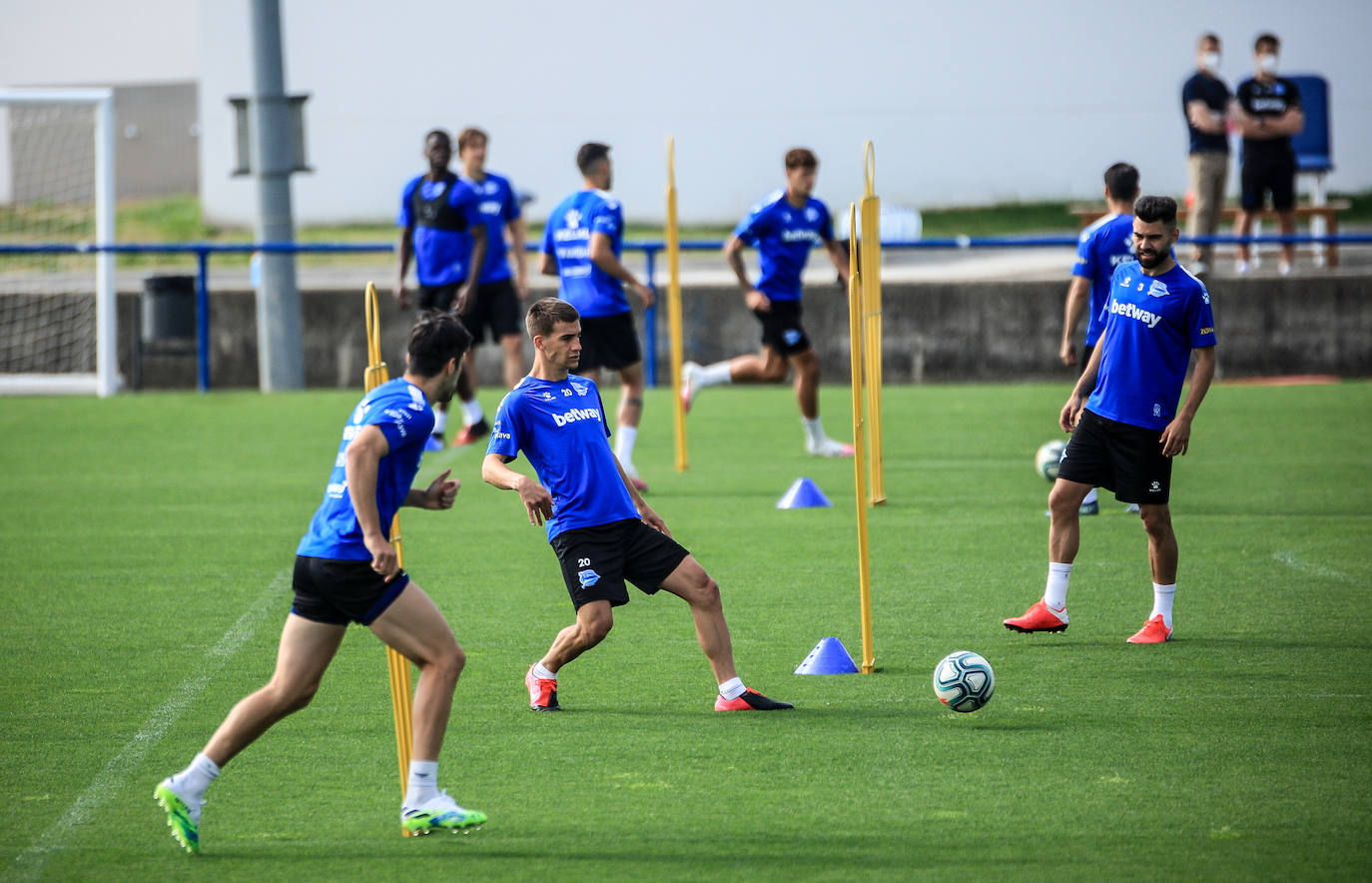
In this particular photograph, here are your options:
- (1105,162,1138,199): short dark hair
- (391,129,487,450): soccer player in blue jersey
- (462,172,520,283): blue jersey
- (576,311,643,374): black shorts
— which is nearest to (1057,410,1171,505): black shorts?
(1105,162,1138,199): short dark hair

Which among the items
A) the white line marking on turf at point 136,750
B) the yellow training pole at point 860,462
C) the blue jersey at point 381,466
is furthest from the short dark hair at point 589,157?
the blue jersey at point 381,466

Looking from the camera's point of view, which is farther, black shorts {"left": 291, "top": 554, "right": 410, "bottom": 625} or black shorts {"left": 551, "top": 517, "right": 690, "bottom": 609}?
black shorts {"left": 551, "top": 517, "right": 690, "bottom": 609}

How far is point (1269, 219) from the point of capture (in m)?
27.5

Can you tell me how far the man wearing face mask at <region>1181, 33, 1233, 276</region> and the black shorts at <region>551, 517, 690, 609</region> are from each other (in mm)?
11241

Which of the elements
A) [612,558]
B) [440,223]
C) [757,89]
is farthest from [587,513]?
[757,89]

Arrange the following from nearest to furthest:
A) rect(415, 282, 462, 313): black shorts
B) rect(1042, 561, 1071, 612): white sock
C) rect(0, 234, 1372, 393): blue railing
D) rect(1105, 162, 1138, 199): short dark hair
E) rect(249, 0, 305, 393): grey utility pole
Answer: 1. rect(1042, 561, 1071, 612): white sock
2. rect(1105, 162, 1138, 199): short dark hair
3. rect(415, 282, 462, 313): black shorts
4. rect(0, 234, 1372, 393): blue railing
5. rect(249, 0, 305, 393): grey utility pole

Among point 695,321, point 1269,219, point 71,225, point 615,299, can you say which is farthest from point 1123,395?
point 1269,219

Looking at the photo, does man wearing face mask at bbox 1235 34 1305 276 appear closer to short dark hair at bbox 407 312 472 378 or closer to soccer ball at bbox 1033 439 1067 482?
soccer ball at bbox 1033 439 1067 482

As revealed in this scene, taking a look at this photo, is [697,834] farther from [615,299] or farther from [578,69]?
[578,69]

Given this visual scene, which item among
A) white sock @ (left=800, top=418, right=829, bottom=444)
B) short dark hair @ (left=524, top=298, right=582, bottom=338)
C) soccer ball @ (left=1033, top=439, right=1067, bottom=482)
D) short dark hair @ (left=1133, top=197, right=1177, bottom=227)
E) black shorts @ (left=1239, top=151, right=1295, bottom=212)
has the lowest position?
soccer ball @ (left=1033, top=439, right=1067, bottom=482)

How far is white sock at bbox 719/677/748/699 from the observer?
5.99 m

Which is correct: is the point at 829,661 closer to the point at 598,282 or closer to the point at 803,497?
the point at 803,497

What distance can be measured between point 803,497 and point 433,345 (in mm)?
5990

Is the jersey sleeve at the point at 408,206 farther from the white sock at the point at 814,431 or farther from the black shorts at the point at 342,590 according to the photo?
the black shorts at the point at 342,590
